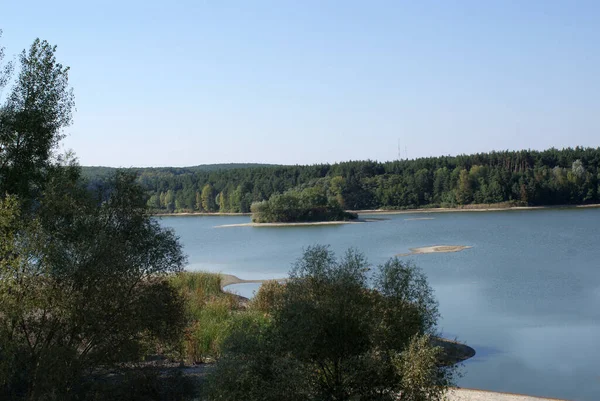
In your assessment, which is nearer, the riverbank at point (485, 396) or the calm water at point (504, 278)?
the riverbank at point (485, 396)

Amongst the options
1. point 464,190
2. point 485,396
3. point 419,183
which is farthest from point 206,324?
point 419,183

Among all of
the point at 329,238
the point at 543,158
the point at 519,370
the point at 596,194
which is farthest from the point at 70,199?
the point at 543,158

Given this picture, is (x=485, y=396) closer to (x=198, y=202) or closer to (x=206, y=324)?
(x=206, y=324)

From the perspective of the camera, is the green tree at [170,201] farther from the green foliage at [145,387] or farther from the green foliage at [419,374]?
the green foliage at [419,374]

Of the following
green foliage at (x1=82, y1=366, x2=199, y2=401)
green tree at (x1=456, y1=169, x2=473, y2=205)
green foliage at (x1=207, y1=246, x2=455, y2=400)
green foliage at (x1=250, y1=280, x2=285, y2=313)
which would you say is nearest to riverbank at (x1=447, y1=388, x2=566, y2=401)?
green foliage at (x1=207, y1=246, x2=455, y2=400)

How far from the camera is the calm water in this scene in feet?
64.4

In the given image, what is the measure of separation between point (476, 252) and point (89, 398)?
39106 mm

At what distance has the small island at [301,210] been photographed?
93750 millimetres

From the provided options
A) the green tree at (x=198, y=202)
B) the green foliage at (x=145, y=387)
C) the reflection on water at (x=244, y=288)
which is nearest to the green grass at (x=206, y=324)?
the green foliage at (x=145, y=387)

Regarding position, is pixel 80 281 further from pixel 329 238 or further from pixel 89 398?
pixel 329 238

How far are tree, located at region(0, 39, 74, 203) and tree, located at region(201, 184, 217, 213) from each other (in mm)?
113539

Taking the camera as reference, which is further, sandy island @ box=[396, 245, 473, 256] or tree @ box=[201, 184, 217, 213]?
tree @ box=[201, 184, 217, 213]

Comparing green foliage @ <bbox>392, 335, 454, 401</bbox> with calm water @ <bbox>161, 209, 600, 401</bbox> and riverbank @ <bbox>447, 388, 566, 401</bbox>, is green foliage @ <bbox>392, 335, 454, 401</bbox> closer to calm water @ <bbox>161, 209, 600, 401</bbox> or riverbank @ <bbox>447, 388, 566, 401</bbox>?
riverbank @ <bbox>447, 388, 566, 401</bbox>

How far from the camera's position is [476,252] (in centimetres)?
4831
